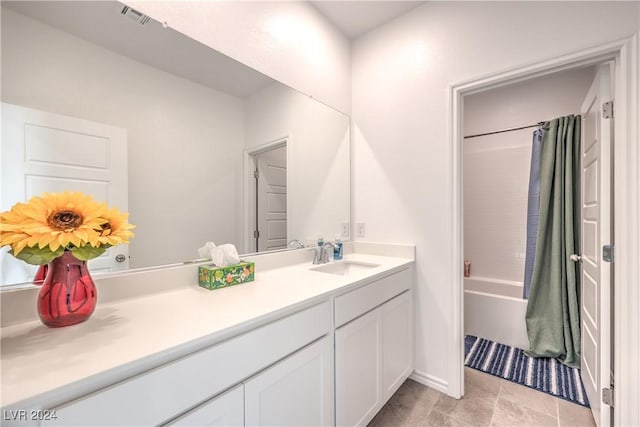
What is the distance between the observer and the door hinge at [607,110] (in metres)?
1.31

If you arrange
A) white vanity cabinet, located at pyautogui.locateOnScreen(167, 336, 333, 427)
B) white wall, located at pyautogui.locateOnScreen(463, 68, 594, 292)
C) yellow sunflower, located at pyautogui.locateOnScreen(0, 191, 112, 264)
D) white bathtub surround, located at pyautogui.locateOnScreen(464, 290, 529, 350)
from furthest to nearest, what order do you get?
1. white wall, located at pyautogui.locateOnScreen(463, 68, 594, 292)
2. white bathtub surround, located at pyautogui.locateOnScreen(464, 290, 529, 350)
3. white vanity cabinet, located at pyautogui.locateOnScreen(167, 336, 333, 427)
4. yellow sunflower, located at pyautogui.locateOnScreen(0, 191, 112, 264)

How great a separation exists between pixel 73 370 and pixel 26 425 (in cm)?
10

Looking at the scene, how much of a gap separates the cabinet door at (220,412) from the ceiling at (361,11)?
2180mm

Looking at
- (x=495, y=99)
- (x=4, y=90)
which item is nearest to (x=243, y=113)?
(x=4, y=90)

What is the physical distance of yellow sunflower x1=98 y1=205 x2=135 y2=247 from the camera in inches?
30.8

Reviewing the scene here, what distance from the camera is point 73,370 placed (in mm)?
572

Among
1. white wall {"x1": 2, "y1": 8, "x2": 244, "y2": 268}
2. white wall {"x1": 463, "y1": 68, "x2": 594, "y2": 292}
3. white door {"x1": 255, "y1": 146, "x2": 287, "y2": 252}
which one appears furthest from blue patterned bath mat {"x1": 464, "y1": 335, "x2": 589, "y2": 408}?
white wall {"x1": 2, "y1": 8, "x2": 244, "y2": 268}

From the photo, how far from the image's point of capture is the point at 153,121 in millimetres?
1179

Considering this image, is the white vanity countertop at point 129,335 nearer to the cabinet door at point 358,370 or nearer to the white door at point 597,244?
the cabinet door at point 358,370

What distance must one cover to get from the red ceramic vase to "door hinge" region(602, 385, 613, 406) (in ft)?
7.22

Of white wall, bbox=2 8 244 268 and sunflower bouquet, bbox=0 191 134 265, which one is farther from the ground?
white wall, bbox=2 8 244 268

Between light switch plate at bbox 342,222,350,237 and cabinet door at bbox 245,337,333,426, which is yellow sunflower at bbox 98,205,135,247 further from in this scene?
light switch plate at bbox 342,222,350,237

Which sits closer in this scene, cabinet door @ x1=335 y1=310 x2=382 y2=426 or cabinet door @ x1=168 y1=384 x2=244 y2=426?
cabinet door @ x1=168 y1=384 x2=244 y2=426

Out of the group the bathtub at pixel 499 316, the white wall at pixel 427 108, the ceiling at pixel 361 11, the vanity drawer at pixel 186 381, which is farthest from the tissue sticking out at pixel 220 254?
the bathtub at pixel 499 316
